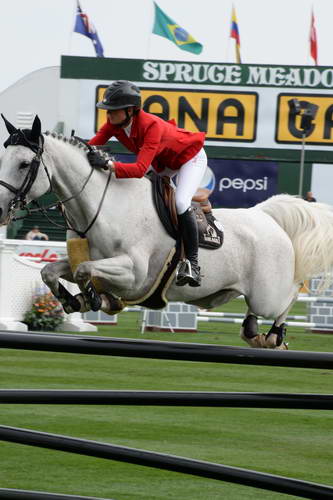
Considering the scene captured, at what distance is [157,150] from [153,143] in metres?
0.09

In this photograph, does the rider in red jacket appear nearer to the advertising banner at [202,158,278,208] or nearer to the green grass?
the green grass

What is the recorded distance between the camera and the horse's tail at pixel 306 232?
573cm

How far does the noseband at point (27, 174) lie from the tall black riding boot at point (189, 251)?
0.78m

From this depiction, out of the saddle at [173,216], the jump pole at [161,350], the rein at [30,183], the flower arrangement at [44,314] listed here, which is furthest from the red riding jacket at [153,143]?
the flower arrangement at [44,314]

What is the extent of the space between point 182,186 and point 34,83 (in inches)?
1081

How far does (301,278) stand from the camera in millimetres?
5828

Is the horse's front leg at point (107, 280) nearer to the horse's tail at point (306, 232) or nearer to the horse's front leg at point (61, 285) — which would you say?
the horse's front leg at point (61, 285)

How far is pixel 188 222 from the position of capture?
16.5 feet

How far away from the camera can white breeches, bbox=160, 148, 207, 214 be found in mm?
5066

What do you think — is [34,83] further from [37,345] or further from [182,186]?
[37,345]

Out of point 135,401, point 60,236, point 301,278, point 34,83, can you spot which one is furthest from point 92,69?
point 135,401

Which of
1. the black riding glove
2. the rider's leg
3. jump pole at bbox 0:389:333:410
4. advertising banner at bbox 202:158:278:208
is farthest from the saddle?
advertising banner at bbox 202:158:278:208

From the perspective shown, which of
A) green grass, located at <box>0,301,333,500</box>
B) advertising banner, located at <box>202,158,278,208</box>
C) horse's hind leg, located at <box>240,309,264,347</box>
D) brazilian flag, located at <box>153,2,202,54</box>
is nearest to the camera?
green grass, located at <box>0,301,333,500</box>

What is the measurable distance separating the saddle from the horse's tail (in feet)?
2.04
